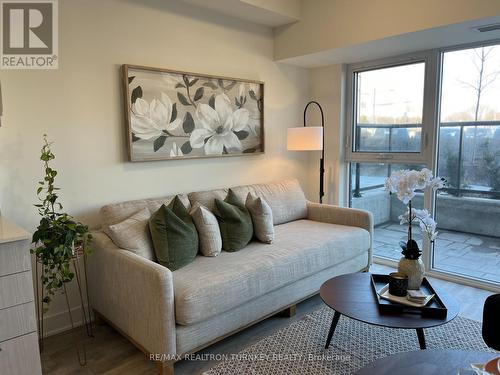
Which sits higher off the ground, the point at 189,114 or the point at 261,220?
the point at 189,114

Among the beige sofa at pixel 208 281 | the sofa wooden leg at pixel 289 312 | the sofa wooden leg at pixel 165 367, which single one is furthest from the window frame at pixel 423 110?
the sofa wooden leg at pixel 165 367

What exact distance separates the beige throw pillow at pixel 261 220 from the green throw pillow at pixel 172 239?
61 cm

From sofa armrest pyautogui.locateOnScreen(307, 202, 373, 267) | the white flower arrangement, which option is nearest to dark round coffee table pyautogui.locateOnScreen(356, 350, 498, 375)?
the white flower arrangement

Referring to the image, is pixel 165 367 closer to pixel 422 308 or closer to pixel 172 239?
pixel 172 239

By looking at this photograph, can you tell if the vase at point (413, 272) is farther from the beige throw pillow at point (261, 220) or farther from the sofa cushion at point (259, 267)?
the beige throw pillow at point (261, 220)

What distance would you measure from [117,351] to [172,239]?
80cm

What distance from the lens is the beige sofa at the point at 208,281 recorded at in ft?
6.46

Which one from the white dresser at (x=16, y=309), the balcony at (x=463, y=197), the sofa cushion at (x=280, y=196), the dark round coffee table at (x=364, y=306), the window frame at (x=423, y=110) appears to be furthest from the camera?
the window frame at (x=423, y=110)

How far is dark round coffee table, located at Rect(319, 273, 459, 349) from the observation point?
1.89 meters

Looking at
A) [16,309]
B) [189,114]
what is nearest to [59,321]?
[16,309]

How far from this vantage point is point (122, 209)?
2.61 m

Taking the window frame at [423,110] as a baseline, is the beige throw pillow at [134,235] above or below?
below

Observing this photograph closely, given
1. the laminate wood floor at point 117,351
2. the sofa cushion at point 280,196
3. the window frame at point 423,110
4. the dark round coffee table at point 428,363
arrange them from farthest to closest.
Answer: the window frame at point 423,110
the sofa cushion at point 280,196
the laminate wood floor at point 117,351
the dark round coffee table at point 428,363

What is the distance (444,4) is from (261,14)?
156 centimetres
